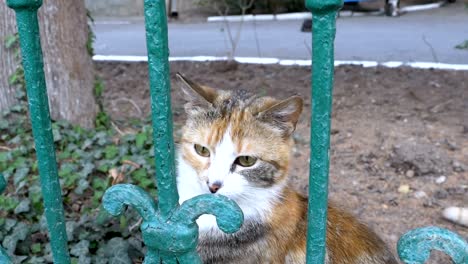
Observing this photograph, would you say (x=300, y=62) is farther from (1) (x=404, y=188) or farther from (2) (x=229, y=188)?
(2) (x=229, y=188)

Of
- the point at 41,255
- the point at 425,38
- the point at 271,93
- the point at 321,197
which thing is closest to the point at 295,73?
the point at 271,93

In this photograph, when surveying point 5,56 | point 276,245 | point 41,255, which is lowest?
point 41,255

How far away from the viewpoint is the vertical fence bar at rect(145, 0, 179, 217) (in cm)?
99

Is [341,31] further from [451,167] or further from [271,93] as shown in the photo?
[451,167]

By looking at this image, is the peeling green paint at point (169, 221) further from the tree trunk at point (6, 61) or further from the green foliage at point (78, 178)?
the tree trunk at point (6, 61)

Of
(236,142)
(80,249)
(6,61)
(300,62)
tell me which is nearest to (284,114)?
(236,142)

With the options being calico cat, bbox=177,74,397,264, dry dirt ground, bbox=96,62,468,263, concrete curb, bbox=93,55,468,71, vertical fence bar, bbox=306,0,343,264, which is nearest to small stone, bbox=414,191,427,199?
dry dirt ground, bbox=96,62,468,263

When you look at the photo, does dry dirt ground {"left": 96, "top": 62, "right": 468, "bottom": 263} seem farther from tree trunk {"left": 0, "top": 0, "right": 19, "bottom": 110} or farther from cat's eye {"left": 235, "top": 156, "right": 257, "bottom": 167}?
cat's eye {"left": 235, "top": 156, "right": 257, "bottom": 167}

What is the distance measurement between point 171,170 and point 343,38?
7.17 m

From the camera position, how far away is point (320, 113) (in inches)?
39.4

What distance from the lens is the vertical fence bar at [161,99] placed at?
3.26 ft

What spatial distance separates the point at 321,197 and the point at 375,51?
20.6 feet

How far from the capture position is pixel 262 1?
10.8m

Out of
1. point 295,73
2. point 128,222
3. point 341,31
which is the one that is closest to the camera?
point 128,222
